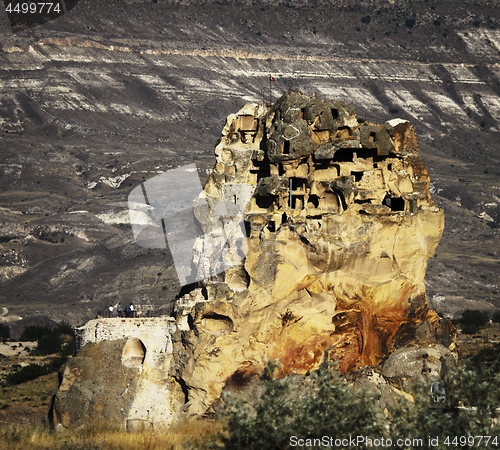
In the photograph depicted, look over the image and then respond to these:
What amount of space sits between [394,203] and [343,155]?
3710mm

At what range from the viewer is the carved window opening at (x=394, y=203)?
4200cm

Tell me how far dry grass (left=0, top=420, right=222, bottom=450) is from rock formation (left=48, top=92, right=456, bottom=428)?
13.4ft

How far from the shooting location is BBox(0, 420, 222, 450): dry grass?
28.0m

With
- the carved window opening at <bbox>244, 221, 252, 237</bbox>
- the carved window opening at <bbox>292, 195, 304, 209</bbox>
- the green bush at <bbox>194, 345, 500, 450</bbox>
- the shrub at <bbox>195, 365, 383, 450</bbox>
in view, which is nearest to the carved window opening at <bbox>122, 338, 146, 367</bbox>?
the carved window opening at <bbox>244, 221, 252, 237</bbox>

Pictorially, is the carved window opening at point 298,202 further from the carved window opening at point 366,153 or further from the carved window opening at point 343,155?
the carved window opening at point 366,153

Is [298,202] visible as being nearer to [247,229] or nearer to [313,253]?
[247,229]

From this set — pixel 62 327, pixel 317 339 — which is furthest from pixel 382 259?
pixel 62 327

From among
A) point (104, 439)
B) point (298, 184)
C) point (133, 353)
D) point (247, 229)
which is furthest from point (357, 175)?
point (104, 439)

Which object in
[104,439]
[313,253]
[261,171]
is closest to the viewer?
[104,439]

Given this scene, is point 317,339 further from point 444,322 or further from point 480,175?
point 480,175

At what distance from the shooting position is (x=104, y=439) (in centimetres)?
3030

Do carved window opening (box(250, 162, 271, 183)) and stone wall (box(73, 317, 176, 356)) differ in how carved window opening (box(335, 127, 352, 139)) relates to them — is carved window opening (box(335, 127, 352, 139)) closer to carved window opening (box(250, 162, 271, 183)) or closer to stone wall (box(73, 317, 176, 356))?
carved window opening (box(250, 162, 271, 183))

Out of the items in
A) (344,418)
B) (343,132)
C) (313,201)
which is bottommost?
(313,201)

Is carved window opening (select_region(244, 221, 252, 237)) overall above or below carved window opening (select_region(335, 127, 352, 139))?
below
